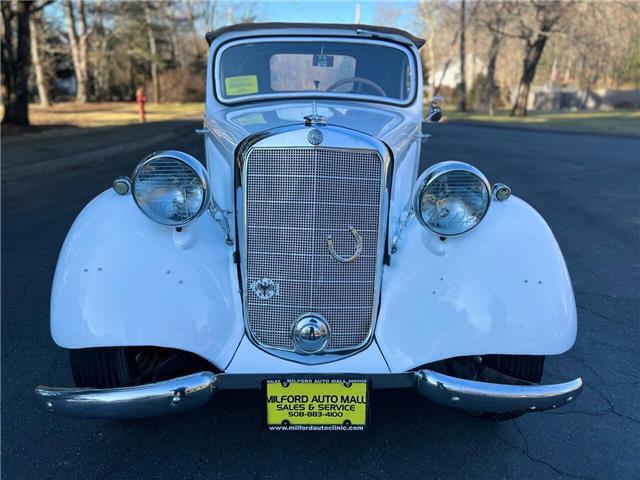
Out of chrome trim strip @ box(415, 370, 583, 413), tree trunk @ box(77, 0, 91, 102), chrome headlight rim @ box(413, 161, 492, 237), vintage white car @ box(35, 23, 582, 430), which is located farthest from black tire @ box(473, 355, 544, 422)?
tree trunk @ box(77, 0, 91, 102)

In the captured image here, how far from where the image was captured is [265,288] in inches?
90.4

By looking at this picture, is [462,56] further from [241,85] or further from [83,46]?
[241,85]

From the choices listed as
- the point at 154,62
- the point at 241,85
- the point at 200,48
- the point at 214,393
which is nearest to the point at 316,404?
the point at 214,393

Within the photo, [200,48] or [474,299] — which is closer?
[474,299]

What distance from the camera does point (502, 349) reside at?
2.27 meters

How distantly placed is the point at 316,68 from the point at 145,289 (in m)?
2.21

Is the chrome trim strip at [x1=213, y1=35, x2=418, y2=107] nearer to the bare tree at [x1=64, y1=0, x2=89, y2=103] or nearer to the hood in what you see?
the hood

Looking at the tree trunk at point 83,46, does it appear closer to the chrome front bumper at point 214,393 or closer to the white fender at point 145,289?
the white fender at point 145,289

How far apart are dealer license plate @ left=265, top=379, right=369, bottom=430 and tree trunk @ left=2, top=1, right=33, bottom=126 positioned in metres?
16.3

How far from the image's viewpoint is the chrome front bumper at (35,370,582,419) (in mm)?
2041

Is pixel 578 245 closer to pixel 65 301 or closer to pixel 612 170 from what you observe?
pixel 65 301

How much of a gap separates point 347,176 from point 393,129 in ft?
2.95

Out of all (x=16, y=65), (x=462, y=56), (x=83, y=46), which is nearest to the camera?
(x=16, y=65)

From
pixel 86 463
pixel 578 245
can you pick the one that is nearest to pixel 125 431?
pixel 86 463
